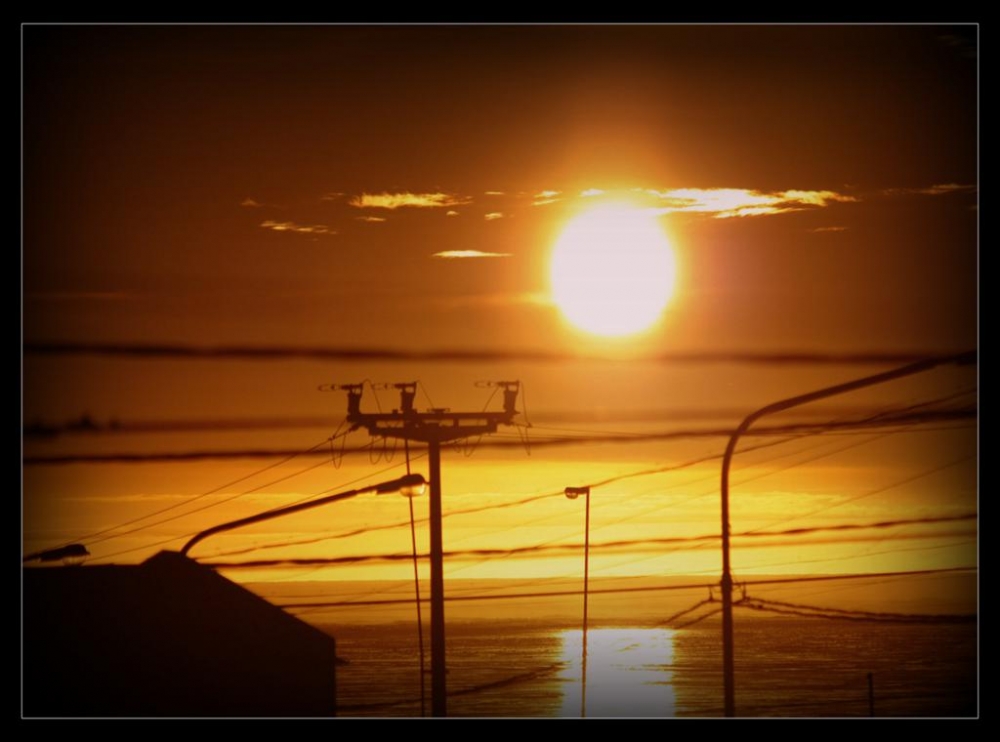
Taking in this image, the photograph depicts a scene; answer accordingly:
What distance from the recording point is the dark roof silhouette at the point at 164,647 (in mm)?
22922

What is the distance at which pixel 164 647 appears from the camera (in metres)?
24.7

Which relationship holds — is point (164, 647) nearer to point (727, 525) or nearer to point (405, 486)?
point (405, 486)

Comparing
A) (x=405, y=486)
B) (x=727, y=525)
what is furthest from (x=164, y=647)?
(x=727, y=525)

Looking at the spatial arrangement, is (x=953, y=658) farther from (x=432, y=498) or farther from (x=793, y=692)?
(x=432, y=498)

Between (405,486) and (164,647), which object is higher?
(405,486)

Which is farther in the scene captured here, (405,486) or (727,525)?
(405,486)

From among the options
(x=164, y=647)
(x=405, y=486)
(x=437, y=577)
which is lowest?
(x=164, y=647)

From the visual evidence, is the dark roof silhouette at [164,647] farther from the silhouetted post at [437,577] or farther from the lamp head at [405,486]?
the lamp head at [405,486]

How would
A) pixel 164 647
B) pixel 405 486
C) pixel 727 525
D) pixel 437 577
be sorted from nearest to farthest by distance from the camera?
1. pixel 727 525
2. pixel 405 486
3. pixel 437 577
4. pixel 164 647

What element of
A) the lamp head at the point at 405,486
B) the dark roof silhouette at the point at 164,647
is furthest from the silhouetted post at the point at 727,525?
the dark roof silhouette at the point at 164,647

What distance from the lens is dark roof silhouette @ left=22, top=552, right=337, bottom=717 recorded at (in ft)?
75.2

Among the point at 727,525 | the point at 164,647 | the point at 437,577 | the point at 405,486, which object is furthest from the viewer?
the point at 164,647

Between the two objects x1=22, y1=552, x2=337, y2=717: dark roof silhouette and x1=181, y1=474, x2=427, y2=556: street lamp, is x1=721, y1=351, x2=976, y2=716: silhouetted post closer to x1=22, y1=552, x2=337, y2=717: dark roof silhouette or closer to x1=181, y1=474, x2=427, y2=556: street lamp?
x1=181, y1=474, x2=427, y2=556: street lamp
